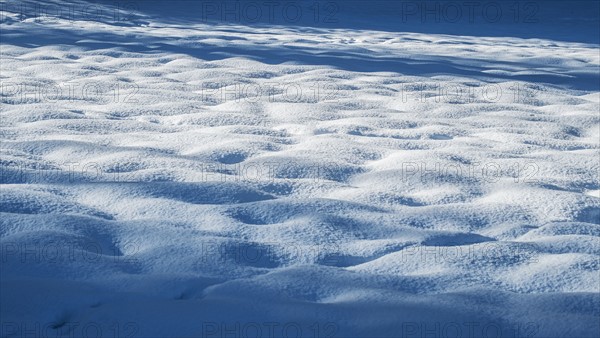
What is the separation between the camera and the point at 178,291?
1070 mm

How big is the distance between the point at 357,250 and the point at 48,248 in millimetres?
544

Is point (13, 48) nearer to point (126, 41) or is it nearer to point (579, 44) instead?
point (126, 41)

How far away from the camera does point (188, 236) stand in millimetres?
1262

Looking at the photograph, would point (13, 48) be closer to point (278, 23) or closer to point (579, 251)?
point (278, 23)

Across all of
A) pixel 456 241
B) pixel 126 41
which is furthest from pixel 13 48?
pixel 456 241

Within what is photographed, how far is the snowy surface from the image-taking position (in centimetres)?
102

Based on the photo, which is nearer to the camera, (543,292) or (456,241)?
(543,292)

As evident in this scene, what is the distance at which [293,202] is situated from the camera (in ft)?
4.83

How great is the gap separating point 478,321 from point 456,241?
34 centimetres

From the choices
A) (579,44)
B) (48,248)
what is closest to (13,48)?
(48,248)

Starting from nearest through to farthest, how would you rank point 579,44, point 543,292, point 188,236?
point 543,292
point 188,236
point 579,44

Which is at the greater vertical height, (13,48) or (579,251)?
(13,48)

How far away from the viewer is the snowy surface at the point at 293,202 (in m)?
1.02

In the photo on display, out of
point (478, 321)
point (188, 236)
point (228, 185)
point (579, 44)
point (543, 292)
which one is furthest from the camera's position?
point (579, 44)
